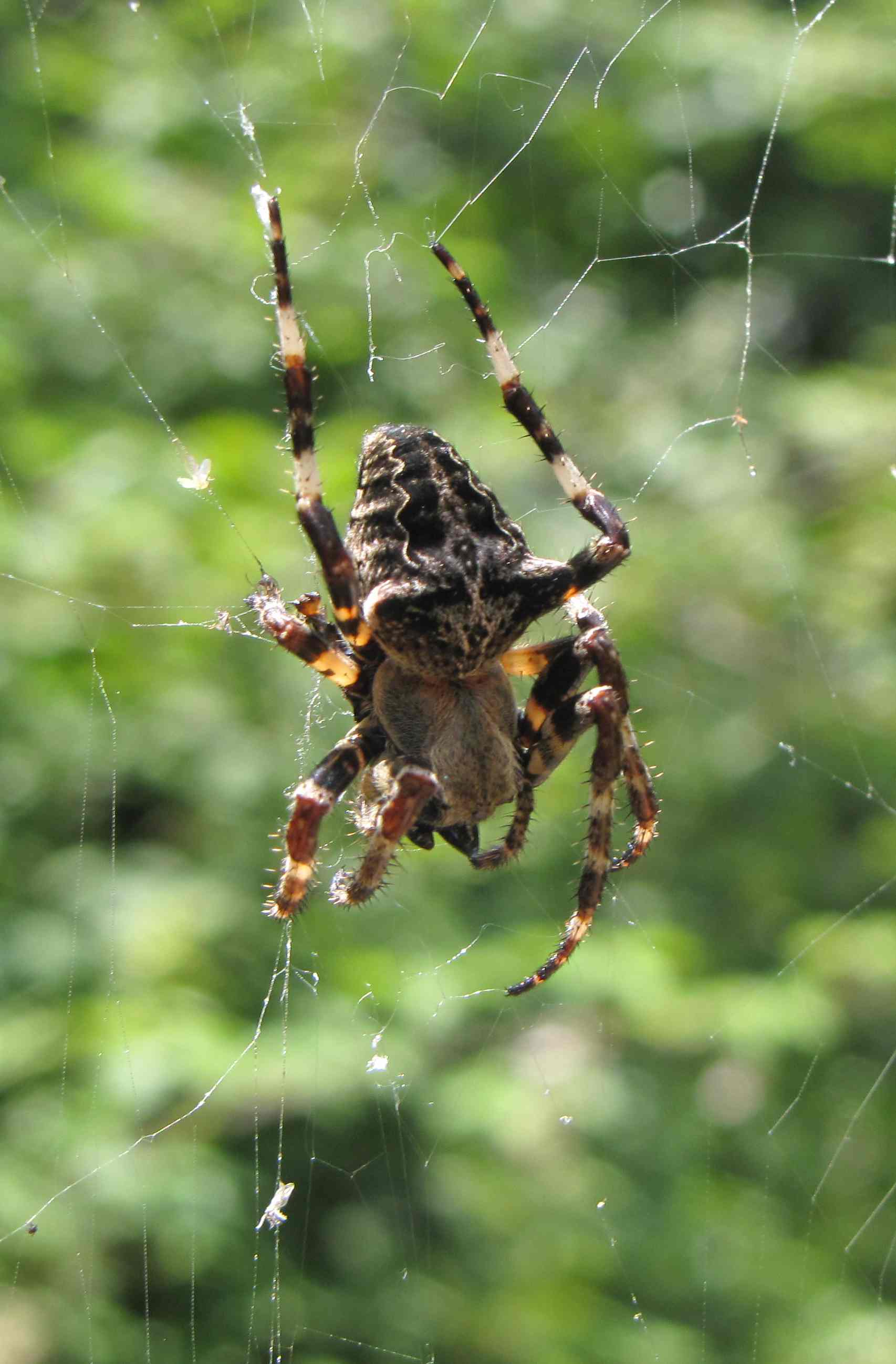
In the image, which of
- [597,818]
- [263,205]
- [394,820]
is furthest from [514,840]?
[263,205]

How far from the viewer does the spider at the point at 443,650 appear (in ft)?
5.37

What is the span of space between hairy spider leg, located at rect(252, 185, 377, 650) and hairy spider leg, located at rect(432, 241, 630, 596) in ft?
0.87

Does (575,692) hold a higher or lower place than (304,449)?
lower

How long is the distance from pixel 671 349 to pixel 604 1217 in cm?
224

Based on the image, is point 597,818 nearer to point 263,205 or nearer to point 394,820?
point 394,820

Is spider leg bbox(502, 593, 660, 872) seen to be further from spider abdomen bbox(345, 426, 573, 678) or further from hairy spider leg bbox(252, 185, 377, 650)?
hairy spider leg bbox(252, 185, 377, 650)

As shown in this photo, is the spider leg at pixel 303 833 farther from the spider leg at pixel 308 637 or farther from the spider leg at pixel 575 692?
the spider leg at pixel 575 692

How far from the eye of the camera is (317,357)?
2.54 metres

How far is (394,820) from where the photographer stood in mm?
1623

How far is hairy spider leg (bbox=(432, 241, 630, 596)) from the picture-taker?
1.74 metres

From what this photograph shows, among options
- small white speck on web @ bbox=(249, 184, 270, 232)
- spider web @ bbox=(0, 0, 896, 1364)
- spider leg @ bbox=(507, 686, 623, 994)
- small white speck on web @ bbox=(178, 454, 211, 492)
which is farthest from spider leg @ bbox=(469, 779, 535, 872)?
small white speck on web @ bbox=(249, 184, 270, 232)

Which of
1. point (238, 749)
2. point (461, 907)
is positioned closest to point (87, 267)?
point (238, 749)

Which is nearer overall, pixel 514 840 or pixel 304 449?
pixel 304 449

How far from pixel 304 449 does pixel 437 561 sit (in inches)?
10.0
